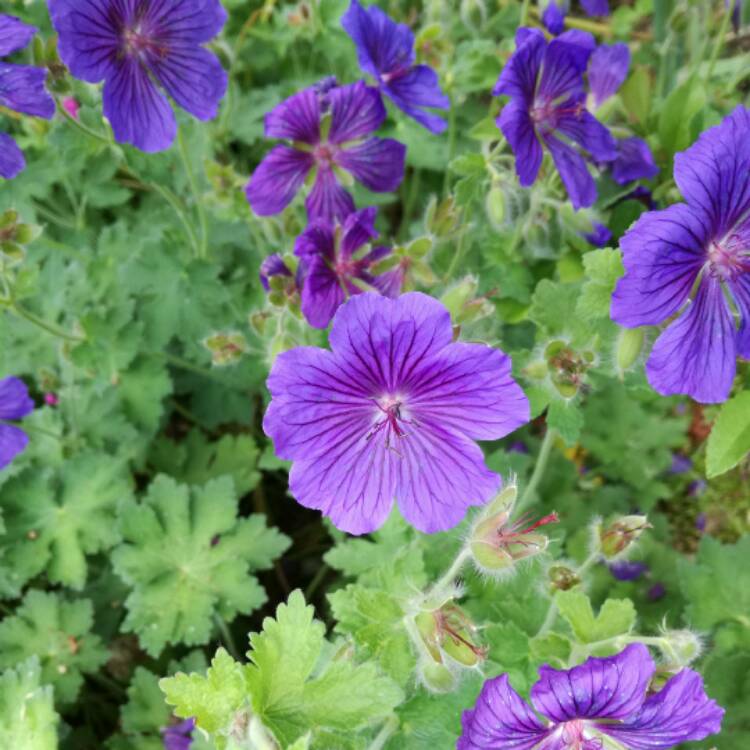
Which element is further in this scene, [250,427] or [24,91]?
[250,427]

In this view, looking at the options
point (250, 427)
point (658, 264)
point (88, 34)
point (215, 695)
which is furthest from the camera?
point (250, 427)

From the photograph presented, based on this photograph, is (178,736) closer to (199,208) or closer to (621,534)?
(621,534)

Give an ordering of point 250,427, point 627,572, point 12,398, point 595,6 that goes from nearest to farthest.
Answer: point 12,398 < point 595,6 < point 627,572 < point 250,427

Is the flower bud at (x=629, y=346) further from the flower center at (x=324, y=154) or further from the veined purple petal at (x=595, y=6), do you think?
the veined purple petal at (x=595, y=6)

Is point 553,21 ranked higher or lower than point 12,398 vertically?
higher

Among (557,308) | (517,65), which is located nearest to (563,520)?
(557,308)

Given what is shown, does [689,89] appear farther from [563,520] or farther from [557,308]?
[563,520]

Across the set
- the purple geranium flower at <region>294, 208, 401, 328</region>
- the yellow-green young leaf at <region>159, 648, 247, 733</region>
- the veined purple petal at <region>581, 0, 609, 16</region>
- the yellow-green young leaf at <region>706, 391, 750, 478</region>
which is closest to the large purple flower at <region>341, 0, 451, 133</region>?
the purple geranium flower at <region>294, 208, 401, 328</region>

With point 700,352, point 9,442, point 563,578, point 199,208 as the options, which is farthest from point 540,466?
point 9,442
